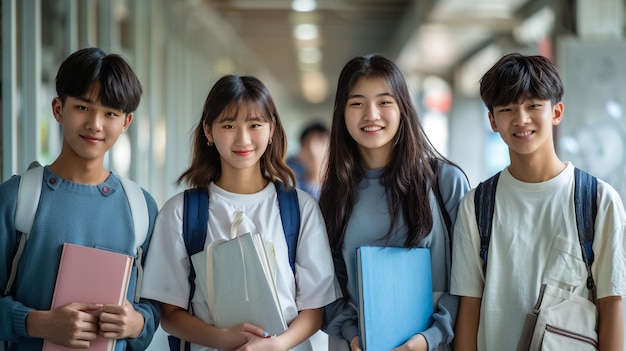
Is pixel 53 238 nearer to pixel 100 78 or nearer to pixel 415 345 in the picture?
pixel 100 78

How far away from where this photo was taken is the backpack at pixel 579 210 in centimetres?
213

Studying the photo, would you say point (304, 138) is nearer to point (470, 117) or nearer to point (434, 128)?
point (470, 117)

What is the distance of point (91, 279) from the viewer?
2.09m

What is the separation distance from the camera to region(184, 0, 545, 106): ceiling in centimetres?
795

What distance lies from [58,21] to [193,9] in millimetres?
2476

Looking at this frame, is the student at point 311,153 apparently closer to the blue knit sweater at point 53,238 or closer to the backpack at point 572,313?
the blue knit sweater at point 53,238

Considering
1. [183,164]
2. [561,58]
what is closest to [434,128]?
[183,164]

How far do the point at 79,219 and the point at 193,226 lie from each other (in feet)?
1.14

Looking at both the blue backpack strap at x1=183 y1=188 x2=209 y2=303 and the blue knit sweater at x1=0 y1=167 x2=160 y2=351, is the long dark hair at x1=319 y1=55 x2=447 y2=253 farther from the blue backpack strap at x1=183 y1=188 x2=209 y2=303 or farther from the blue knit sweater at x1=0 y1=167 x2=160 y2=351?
the blue knit sweater at x1=0 y1=167 x2=160 y2=351

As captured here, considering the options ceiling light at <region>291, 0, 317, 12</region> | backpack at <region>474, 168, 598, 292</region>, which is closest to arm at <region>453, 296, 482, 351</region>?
backpack at <region>474, 168, 598, 292</region>

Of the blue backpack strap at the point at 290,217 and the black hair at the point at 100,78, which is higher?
the black hair at the point at 100,78

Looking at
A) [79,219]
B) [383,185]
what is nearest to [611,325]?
[383,185]

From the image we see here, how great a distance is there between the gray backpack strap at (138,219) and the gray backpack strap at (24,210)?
10.7 inches

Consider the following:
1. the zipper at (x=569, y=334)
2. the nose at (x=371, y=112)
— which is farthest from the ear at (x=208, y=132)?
the zipper at (x=569, y=334)
